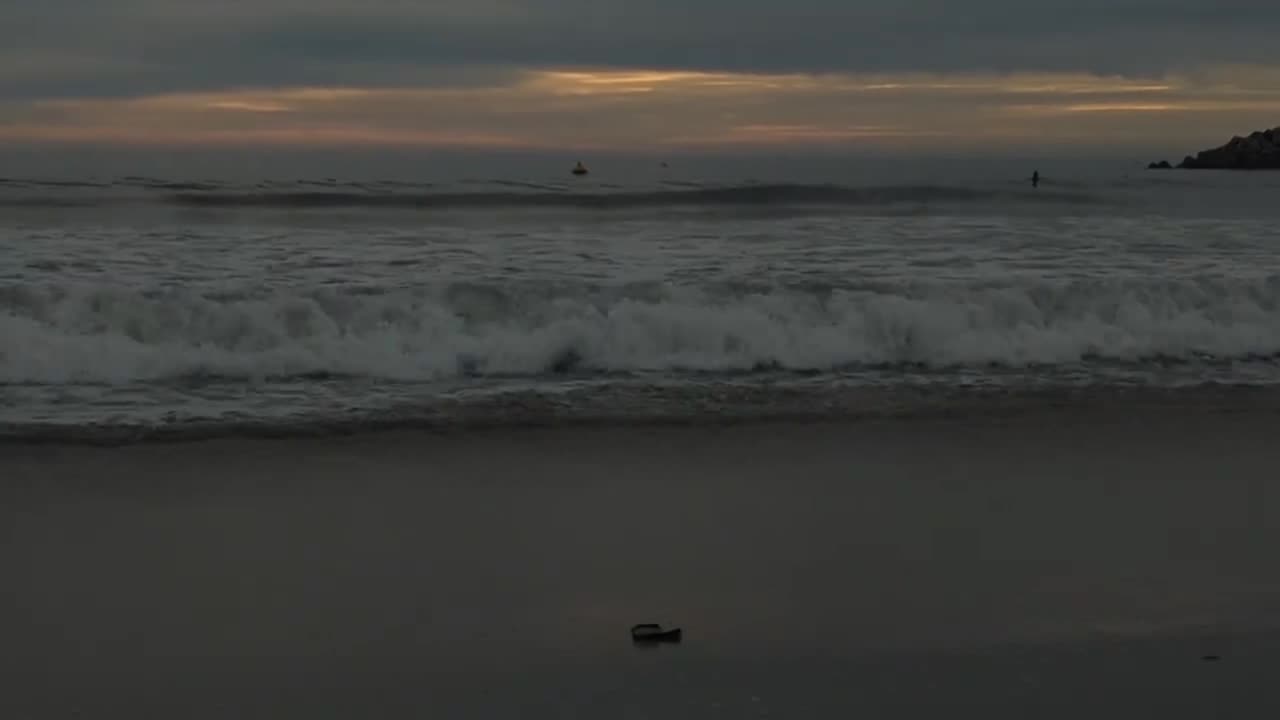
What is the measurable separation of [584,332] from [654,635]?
5.88 metres

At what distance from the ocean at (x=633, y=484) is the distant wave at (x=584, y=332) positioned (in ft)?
0.12

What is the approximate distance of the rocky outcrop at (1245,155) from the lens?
64062mm

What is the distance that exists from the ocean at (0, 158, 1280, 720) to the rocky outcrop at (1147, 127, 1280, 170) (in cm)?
5478

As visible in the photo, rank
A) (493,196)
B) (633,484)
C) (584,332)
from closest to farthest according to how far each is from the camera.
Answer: (633,484)
(584,332)
(493,196)

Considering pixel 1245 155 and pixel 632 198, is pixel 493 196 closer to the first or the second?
pixel 632 198

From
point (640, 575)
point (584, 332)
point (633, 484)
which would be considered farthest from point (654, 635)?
point (584, 332)

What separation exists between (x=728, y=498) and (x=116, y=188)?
20157mm

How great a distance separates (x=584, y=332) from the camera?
1004 cm

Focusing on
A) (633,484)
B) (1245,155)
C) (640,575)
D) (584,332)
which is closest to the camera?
(640,575)

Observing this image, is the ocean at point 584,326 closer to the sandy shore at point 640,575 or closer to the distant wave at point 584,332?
the distant wave at point 584,332

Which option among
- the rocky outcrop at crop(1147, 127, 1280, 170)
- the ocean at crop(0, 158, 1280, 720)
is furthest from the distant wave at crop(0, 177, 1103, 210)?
the rocky outcrop at crop(1147, 127, 1280, 170)

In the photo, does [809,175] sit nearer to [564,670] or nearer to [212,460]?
[212,460]

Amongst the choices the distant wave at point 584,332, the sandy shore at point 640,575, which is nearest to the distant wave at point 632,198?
the distant wave at point 584,332

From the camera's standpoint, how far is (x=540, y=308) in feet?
34.6
